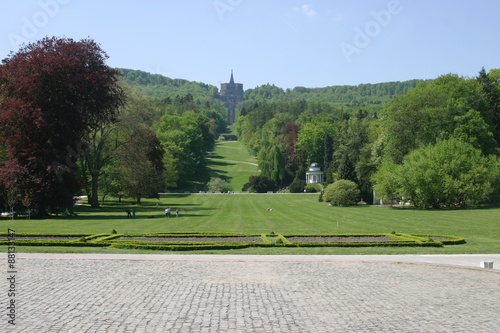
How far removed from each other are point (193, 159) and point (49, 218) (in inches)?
2689

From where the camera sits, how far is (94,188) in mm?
53938

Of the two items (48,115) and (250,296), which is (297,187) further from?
(250,296)

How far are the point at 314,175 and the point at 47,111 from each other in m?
75.6

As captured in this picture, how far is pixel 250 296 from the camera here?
43.2 ft

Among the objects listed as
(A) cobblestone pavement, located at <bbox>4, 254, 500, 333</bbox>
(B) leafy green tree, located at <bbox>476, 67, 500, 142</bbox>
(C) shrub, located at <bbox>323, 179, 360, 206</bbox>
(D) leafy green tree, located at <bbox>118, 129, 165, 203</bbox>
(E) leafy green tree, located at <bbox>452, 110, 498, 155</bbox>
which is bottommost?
(A) cobblestone pavement, located at <bbox>4, 254, 500, 333</bbox>

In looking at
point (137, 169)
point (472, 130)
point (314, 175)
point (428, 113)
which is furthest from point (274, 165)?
point (137, 169)

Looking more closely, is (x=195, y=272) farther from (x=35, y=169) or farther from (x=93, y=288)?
(x=35, y=169)

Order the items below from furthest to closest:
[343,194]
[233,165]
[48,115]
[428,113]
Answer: [233,165] → [343,194] → [428,113] → [48,115]

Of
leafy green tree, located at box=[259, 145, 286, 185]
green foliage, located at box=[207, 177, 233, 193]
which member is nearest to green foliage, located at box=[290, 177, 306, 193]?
leafy green tree, located at box=[259, 145, 286, 185]

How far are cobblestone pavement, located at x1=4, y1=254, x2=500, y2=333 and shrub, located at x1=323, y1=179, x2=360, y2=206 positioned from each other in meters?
41.5

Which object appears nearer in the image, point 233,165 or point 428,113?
point 428,113

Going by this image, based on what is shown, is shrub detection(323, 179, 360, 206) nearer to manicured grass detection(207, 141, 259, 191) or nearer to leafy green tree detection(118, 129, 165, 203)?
leafy green tree detection(118, 129, 165, 203)

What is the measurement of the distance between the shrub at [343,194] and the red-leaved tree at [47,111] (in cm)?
3021

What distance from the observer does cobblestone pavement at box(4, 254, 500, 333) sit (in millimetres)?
10656
